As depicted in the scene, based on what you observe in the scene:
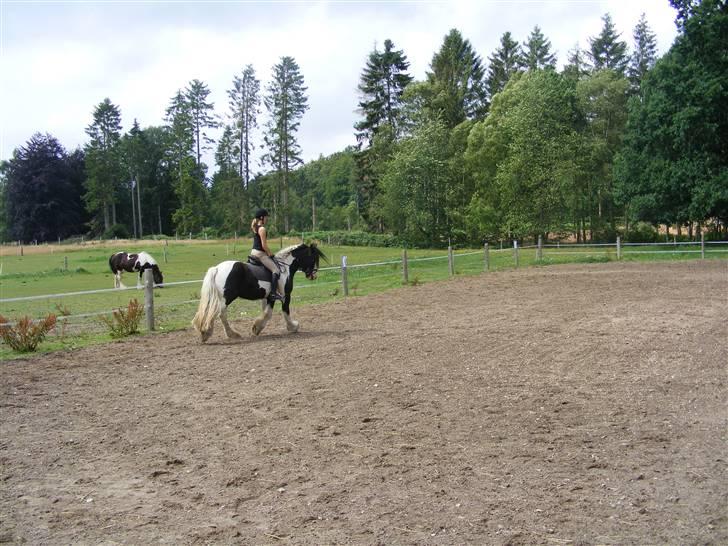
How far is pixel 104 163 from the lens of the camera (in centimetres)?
6322

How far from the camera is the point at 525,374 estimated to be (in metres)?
7.12

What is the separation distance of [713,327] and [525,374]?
182 inches

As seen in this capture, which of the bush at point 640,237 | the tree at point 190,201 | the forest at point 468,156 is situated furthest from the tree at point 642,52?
the tree at point 190,201

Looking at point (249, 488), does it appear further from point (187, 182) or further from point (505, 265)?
point (187, 182)

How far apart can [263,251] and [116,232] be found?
193 ft

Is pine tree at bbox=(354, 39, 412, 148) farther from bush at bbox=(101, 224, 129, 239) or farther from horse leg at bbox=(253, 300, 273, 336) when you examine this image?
horse leg at bbox=(253, 300, 273, 336)

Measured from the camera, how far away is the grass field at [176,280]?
42.5 ft

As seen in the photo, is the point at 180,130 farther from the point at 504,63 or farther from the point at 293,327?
the point at 293,327

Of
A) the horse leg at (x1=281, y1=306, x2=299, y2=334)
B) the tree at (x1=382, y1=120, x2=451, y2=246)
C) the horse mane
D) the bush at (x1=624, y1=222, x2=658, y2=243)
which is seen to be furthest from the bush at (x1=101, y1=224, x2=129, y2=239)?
the horse leg at (x1=281, y1=306, x2=299, y2=334)

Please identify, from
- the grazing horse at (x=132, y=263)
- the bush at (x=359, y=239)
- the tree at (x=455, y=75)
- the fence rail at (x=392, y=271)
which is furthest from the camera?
A: the tree at (x=455, y=75)

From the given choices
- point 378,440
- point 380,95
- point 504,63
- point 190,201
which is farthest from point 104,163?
point 378,440

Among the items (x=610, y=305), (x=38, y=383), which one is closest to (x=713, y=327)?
(x=610, y=305)

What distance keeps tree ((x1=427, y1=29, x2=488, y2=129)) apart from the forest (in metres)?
0.15

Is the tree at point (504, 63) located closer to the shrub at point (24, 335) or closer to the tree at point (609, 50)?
the tree at point (609, 50)
